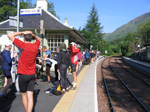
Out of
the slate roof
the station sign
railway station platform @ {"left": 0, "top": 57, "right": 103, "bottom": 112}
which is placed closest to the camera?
railway station platform @ {"left": 0, "top": 57, "right": 103, "bottom": 112}

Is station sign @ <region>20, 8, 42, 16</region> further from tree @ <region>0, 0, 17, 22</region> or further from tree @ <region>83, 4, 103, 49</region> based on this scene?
tree @ <region>83, 4, 103, 49</region>

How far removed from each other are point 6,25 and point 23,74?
38.5 ft

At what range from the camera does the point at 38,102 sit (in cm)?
516

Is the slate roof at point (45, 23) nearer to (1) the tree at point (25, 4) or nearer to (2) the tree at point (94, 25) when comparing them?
(1) the tree at point (25, 4)

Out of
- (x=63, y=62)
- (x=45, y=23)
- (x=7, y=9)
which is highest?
(x=7, y=9)

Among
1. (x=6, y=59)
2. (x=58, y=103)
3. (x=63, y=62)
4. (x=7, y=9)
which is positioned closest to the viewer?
(x=58, y=103)

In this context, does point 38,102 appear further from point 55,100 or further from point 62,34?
point 62,34

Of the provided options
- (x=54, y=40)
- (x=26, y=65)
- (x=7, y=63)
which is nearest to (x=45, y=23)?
(x=54, y=40)

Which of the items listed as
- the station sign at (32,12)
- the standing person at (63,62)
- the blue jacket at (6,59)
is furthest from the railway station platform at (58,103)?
the station sign at (32,12)

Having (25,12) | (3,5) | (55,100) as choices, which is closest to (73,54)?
(55,100)

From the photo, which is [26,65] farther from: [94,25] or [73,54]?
[94,25]

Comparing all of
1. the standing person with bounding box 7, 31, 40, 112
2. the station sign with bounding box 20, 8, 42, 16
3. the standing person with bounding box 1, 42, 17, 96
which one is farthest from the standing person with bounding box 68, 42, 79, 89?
the standing person with bounding box 7, 31, 40, 112

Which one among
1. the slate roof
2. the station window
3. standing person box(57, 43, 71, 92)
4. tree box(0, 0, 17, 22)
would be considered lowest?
standing person box(57, 43, 71, 92)

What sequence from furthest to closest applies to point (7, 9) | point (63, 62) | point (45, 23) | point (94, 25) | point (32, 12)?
point (94, 25) → point (7, 9) → point (45, 23) → point (32, 12) → point (63, 62)
